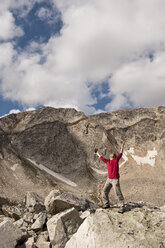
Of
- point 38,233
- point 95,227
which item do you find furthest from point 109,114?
point 95,227

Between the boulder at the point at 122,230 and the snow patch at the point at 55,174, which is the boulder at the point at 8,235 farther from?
the snow patch at the point at 55,174

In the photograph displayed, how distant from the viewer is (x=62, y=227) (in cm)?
859

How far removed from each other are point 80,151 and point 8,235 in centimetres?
2563

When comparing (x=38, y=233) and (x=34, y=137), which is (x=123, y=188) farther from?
(x=38, y=233)

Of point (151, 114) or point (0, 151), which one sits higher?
point (151, 114)

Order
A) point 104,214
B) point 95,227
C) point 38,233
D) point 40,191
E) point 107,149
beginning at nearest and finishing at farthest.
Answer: point 95,227 < point 104,214 < point 38,233 < point 40,191 < point 107,149

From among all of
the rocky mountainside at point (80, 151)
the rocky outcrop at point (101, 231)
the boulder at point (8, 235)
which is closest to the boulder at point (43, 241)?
the rocky outcrop at point (101, 231)

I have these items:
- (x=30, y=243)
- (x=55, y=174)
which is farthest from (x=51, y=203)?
(x=55, y=174)

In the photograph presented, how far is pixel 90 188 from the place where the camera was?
27734 millimetres

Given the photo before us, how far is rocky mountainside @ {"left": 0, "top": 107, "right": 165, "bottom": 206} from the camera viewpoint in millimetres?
25297

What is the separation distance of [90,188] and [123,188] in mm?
4147

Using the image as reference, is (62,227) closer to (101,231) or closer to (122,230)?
(101,231)

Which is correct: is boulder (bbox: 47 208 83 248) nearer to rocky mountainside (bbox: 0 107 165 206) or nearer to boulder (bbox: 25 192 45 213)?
boulder (bbox: 25 192 45 213)

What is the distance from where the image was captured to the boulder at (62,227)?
8281 millimetres
